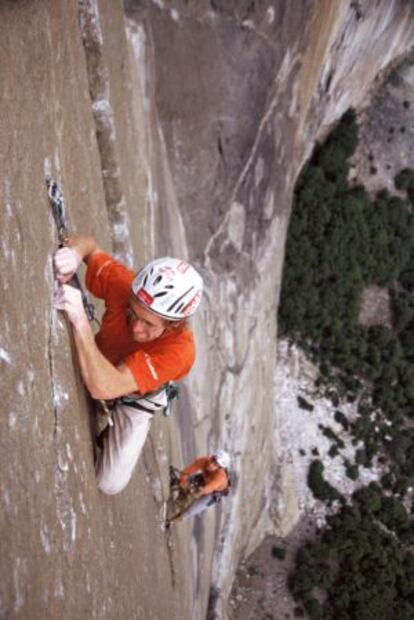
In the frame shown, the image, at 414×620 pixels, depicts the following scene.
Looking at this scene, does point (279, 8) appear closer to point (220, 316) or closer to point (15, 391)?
point (220, 316)

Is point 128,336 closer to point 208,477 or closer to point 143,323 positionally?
point 143,323

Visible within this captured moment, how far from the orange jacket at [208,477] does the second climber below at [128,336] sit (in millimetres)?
4057

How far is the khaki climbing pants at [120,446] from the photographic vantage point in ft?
18.4

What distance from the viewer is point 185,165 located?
41.4ft

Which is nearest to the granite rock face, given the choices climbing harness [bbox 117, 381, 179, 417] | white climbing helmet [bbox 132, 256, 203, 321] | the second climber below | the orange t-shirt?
the second climber below

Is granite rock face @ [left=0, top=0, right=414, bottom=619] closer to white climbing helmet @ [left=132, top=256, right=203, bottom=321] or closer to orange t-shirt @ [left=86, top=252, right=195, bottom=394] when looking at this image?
orange t-shirt @ [left=86, top=252, right=195, bottom=394]

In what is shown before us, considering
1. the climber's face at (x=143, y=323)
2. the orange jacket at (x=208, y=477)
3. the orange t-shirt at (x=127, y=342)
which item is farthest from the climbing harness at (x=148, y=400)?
the orange jacket at (x=208, y=477)

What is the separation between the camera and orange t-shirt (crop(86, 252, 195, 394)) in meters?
5.00

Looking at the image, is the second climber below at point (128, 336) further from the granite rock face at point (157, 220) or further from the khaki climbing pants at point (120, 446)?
the granite rock face at point (157, 220)

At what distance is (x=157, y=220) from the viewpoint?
34.8 ft

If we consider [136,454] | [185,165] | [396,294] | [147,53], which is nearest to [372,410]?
[396,294]

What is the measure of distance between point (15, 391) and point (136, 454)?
2.17m

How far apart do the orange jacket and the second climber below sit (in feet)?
13.3

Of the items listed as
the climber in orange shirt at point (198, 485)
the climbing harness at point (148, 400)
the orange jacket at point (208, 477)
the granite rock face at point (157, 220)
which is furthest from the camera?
the orange jacket at point (208, 477)
